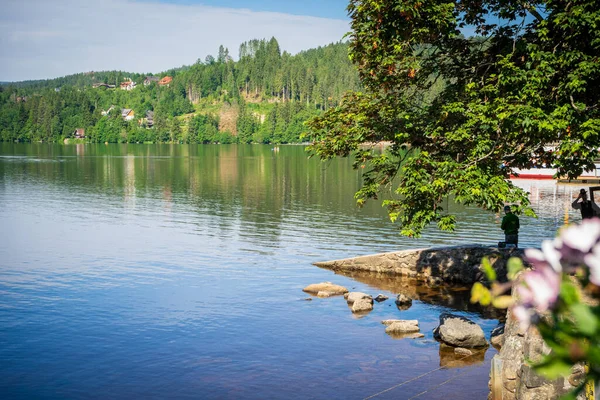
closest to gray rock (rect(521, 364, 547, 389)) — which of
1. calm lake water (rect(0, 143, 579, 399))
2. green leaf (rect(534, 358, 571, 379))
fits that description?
calm lake water (rect(0, 143, 579, 399))

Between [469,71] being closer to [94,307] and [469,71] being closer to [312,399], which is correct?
[312,399]

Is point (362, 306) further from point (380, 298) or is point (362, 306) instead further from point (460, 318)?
point (460, 318)

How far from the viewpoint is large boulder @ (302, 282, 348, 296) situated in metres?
33.2

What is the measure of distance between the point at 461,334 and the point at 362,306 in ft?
21.6

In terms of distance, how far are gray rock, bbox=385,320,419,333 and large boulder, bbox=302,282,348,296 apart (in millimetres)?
6553

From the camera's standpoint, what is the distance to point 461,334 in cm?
2444

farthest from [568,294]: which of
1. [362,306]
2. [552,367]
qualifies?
[362,306]

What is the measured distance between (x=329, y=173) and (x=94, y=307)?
288 feet

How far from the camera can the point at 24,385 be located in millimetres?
21688

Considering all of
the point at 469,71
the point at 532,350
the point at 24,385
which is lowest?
the point at 24,385

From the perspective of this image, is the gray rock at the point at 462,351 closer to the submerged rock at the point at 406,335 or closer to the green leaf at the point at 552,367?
the submerged rock at the point at 406,335

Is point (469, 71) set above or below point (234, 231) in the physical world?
above

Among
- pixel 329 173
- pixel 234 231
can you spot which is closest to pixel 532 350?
pixel 234 231

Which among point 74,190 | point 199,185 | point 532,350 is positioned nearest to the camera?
point 532,350
